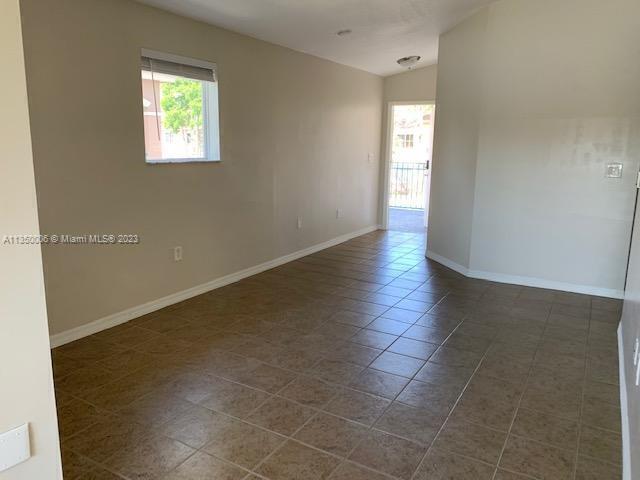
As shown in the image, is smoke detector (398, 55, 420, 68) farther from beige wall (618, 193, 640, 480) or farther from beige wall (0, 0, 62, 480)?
beige wall (0, 0, 62, 480)

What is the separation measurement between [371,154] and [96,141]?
4.65m

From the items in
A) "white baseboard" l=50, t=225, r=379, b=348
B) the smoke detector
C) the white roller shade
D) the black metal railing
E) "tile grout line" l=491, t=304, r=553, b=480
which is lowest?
"tile grout line" l=491, t=304, r=553, b=480

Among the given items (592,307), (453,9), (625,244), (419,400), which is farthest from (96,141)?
(625,244)

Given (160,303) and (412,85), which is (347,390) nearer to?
(160,303)

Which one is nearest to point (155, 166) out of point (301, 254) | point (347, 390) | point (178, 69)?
point (178, 69)

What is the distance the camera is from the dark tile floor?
6.70 ft

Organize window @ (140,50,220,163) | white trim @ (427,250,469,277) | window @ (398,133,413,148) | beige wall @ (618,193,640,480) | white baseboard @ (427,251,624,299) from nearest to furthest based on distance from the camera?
beige wall @ (618,193,640,480) < window @ (140,50,220,163) < white baseboard @ (427,251,624,299) < white trim @ (427,250,469,277) < window @ (398,133,413,148)

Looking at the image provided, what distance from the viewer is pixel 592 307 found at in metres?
4.06

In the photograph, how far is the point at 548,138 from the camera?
14.4 feet

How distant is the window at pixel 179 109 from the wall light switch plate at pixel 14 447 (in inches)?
98.9

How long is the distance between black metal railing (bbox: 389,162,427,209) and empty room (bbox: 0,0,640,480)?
431cm

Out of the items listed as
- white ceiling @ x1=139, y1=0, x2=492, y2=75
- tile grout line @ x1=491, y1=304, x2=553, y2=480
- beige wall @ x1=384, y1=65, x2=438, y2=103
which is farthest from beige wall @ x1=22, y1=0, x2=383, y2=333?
tile grout line @ x1=491, y1=304, x2=553, y2=480

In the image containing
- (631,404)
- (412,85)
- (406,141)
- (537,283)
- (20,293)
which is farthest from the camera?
(406,141)

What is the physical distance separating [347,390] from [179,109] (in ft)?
8.72
